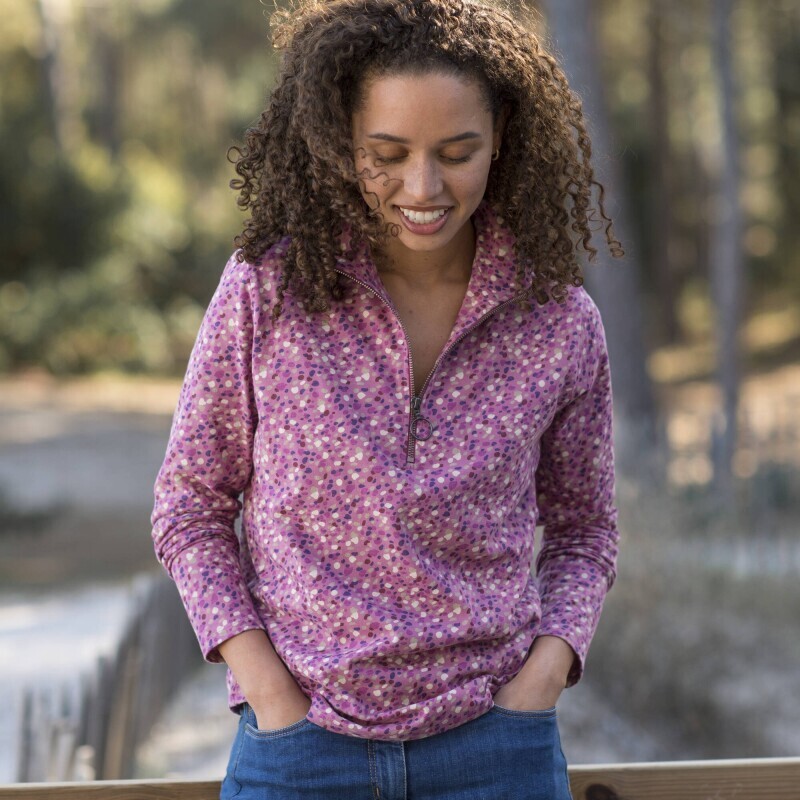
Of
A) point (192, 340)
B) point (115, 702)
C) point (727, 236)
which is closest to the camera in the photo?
point (115, 702)

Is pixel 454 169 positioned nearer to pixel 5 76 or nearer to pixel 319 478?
pixel 319 478

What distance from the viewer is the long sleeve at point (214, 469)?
1725mm

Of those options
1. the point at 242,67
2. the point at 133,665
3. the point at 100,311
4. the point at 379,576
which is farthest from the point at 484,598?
the point at 242,67

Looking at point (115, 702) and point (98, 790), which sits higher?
point (98, 790)

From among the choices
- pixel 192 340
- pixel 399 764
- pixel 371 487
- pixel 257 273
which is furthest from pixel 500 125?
pixel 192 340

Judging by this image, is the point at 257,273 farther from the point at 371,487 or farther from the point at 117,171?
the point at 117,171

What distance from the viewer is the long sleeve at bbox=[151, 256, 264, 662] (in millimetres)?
1725

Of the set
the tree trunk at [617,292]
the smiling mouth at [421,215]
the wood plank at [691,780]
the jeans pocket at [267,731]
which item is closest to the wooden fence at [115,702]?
the jeans pocket at [267,731]

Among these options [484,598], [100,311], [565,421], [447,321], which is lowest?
[100,311]

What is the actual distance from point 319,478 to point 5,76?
18.3 metres

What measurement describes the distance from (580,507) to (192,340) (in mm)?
16999

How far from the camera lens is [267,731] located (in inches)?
66.3

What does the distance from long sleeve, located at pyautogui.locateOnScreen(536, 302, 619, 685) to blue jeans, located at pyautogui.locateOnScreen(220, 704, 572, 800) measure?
7.3 inches

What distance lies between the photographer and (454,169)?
1.71 metres
